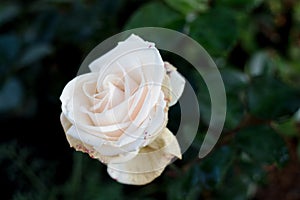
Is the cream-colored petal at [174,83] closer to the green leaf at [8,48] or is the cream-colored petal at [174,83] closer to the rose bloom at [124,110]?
the rose bloom at [124,110]

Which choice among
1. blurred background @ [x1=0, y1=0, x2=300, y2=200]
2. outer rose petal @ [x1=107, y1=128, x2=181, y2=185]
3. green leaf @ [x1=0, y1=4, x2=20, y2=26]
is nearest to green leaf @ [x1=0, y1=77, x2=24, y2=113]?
blurred background @ [x1=0, y1=0, x2=300, y2=200]

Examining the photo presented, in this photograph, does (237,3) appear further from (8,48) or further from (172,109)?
(8,48)

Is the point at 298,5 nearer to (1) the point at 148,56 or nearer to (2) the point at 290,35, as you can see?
(2) the point at 290,35

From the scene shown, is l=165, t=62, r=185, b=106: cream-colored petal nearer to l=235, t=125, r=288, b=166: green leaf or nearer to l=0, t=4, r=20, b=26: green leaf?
l=235, t=125, r=288, b=166: green leaf

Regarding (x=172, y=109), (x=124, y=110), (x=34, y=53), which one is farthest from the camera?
(x=34, y=53)

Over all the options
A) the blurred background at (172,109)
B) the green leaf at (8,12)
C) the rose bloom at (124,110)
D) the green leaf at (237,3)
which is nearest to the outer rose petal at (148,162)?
the rose bloom at (124,110)

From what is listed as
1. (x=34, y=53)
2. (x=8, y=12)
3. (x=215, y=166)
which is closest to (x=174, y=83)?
(x=215, y=166)
